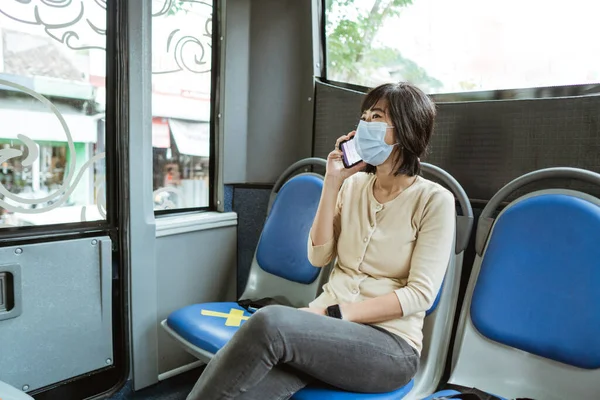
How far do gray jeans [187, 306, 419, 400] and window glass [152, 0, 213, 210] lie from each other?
1184 millimetres

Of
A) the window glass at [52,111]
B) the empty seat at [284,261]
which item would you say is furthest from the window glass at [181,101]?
the empty seat at [284,261]

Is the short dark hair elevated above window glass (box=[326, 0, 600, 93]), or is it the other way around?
window glass (box=[326, 0, 600, 93])

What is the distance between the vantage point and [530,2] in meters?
1.77

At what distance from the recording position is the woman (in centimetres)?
121

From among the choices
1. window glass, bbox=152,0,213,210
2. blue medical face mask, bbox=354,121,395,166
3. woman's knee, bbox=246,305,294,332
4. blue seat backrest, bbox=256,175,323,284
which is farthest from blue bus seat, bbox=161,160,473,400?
window glass, bbox=152,0,213,210

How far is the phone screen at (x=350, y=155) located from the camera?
5.24 ft

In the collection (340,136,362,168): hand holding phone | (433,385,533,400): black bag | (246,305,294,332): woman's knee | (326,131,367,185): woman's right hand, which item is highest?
(340,136,362,168): hand holding phone

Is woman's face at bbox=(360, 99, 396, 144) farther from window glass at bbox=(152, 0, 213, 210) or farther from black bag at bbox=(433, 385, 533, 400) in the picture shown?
window glass at bbox=(152, 0, 213, 210)

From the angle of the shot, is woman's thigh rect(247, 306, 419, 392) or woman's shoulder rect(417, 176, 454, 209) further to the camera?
woman's shoulder rect(417, 176, 454, 209)

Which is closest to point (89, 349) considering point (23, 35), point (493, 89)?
point (23, 35)

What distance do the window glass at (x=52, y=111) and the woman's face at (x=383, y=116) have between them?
1.12 meters

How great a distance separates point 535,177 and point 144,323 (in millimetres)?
1648

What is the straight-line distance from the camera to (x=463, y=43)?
1959 mm

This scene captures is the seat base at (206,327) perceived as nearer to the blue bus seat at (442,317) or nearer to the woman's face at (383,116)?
the blue bus seat at (442,317)
